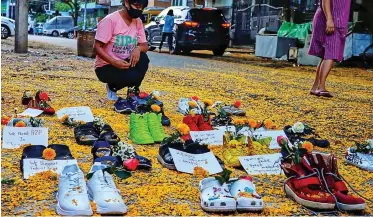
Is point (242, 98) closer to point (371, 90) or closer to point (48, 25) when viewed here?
point (371, 90)

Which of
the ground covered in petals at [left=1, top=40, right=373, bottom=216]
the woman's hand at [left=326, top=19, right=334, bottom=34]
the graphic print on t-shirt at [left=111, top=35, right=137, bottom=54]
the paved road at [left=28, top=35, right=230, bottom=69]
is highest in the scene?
the woman's hand at [left=326, top=19, right=334, bottom=34]

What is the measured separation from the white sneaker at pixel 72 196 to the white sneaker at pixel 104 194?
42mm

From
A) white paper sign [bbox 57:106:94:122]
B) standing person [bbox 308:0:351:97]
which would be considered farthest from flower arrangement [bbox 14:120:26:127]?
standing person [bbox 308:0:351:97]

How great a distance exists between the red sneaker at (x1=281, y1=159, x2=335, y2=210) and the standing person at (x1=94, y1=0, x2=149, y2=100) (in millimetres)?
2535

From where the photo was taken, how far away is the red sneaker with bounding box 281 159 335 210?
232 cm

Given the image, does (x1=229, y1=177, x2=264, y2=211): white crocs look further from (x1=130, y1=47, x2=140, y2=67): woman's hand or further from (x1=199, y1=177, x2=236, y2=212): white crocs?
(x1=130, y1=47, x2=140, y2=67): woman's hand

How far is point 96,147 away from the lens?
9.72 feet

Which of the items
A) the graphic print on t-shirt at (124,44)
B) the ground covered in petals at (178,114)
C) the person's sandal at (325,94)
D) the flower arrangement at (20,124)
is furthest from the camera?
the person's sandal at (325,94)

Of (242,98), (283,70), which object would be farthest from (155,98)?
(283,70)

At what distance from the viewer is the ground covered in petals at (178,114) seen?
235 cm

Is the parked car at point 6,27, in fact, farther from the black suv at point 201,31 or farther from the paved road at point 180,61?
the paved road at point 180,61

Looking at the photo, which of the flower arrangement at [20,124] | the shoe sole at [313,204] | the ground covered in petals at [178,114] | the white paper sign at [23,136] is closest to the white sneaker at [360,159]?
the ground covered in petals at [178,114]

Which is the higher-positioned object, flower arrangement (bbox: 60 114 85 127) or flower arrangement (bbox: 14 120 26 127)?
flower arrangement (bbox: 14 120 26 127)

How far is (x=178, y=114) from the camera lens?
4.69 m
